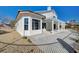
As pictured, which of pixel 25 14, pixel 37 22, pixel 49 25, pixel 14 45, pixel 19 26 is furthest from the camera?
pixel 49 25

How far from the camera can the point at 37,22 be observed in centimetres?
498

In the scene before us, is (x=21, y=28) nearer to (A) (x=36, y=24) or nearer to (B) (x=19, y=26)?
(B) (x=19, y=26)

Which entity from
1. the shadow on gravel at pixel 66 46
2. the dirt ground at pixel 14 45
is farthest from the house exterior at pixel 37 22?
the shadow on gravel at pixel 66 46

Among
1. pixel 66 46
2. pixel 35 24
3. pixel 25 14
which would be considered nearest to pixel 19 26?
pixel 25 14

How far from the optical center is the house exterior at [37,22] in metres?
4.50

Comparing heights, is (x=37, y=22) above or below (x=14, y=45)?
above

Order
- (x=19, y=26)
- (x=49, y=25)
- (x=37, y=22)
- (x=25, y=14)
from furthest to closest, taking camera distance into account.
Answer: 1. (x=49, y=25)
2. (x=37, y=22)
3. (x=19, y=26)
4. (x=25, y=14)

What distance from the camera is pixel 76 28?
14.9 ft

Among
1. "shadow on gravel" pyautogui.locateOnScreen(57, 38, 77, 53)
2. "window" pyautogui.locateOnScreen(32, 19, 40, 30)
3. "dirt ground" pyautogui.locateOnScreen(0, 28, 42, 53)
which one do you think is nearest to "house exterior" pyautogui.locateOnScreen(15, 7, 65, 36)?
"window" pyautogui.locateOnScreen(32, 19, 40, 30)

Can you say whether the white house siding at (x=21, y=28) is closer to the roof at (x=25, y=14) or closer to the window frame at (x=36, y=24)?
the roof at (x=25, y=14)
